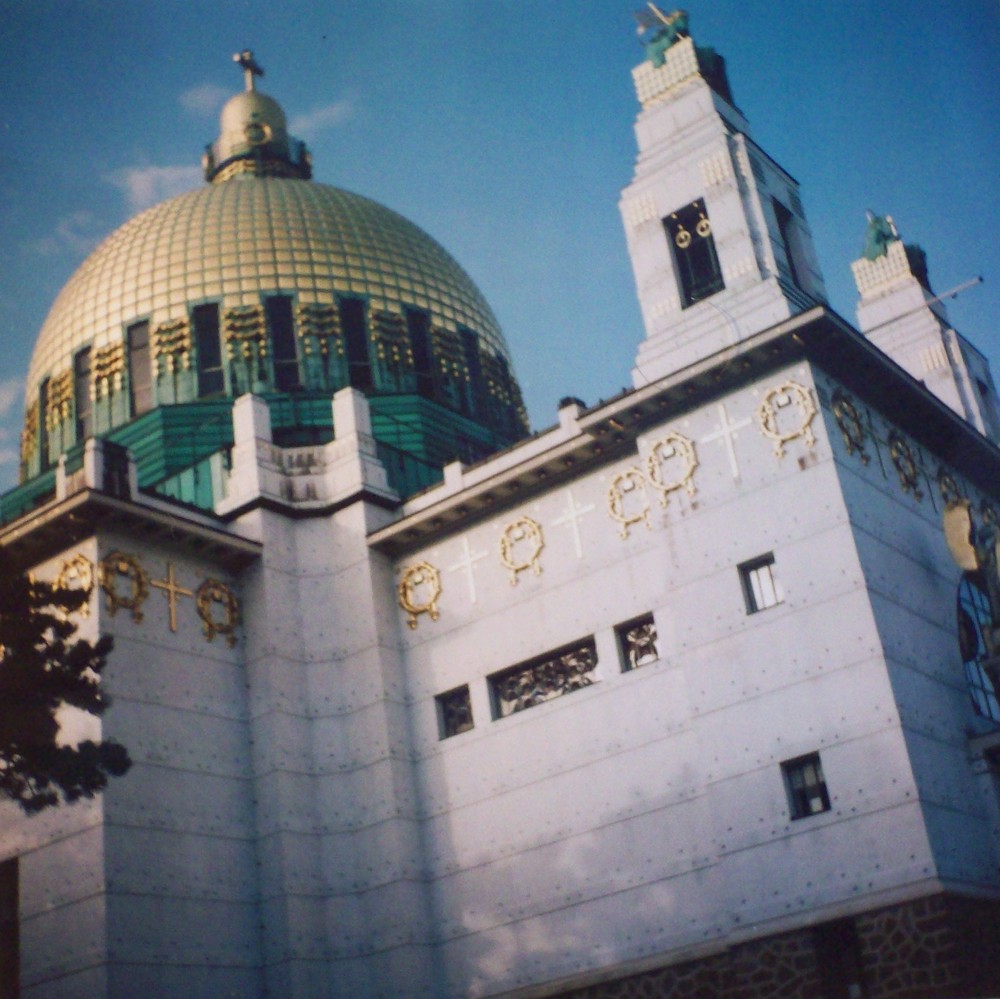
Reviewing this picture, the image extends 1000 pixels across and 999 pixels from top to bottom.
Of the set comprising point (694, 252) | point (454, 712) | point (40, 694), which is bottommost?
point (40, 694)

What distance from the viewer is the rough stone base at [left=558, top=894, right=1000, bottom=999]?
74.6ft

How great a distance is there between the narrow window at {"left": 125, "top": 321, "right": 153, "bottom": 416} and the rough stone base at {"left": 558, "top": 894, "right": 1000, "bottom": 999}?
70.1 feet

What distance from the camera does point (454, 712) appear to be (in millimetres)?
30234

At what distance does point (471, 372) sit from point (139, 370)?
29.3ft

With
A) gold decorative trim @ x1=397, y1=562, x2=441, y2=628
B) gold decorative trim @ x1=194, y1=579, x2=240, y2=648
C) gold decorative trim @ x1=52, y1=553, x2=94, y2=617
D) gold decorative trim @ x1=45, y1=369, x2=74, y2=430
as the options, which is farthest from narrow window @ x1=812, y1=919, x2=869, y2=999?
gold decorative trim @ x1=45, y1=369, x2=74, y2=430

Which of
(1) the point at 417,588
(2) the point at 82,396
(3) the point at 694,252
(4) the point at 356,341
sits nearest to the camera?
(3) the point at 694,252

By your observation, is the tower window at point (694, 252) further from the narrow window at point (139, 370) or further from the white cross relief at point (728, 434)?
the narrow window at point (139, 370)

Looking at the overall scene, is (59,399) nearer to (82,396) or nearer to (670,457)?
(82,396)

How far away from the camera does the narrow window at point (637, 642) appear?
28016 mm

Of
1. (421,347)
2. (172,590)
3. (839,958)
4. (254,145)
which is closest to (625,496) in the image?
(172,590)

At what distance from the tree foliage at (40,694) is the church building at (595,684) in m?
5.03

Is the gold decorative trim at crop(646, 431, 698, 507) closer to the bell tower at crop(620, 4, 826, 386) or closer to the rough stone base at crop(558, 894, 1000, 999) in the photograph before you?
the bell tower at crop(620, 4, 826, 386)

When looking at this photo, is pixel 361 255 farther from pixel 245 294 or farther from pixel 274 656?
pixel 274 656

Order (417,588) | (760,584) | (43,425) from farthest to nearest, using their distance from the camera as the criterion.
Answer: (43,425), (417,588), (760,584)
